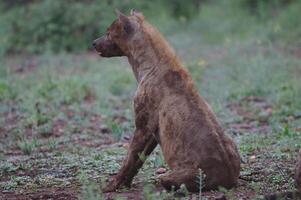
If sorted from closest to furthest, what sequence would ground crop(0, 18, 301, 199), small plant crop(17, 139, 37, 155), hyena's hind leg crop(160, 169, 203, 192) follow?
hyena's hind leg crop(160, 169, 203, 192)
ground crop(0, 18, 301, 199)
small plant crop(17, 139, 37, 155)

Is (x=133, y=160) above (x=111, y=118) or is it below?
above

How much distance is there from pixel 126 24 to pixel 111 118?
4.01m

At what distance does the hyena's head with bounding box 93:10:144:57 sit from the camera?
726 centimetres

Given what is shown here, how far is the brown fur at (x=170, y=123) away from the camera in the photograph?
20.7 feet

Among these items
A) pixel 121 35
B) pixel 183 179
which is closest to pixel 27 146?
pixel 121 35

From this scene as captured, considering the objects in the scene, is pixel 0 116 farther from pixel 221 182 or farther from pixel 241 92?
pixel 221 182

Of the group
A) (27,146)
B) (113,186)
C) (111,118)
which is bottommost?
(111,118)

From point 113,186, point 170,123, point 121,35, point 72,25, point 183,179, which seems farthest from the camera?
point 72,25

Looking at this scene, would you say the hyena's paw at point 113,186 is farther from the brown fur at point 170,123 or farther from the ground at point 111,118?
the ground at point 111,118

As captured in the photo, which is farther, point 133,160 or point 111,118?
point 111,118

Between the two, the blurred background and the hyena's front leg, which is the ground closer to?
the hyena's front leg

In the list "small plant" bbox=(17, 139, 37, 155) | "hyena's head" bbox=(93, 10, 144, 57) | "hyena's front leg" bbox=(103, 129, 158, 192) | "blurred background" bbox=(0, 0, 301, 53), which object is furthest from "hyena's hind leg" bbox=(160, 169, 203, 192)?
"blurred background" bbox=(0, 0, 301, 53)

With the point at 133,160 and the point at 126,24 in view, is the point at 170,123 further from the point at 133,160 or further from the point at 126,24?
the point at 126,24

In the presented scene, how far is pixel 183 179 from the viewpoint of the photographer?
249 inches
